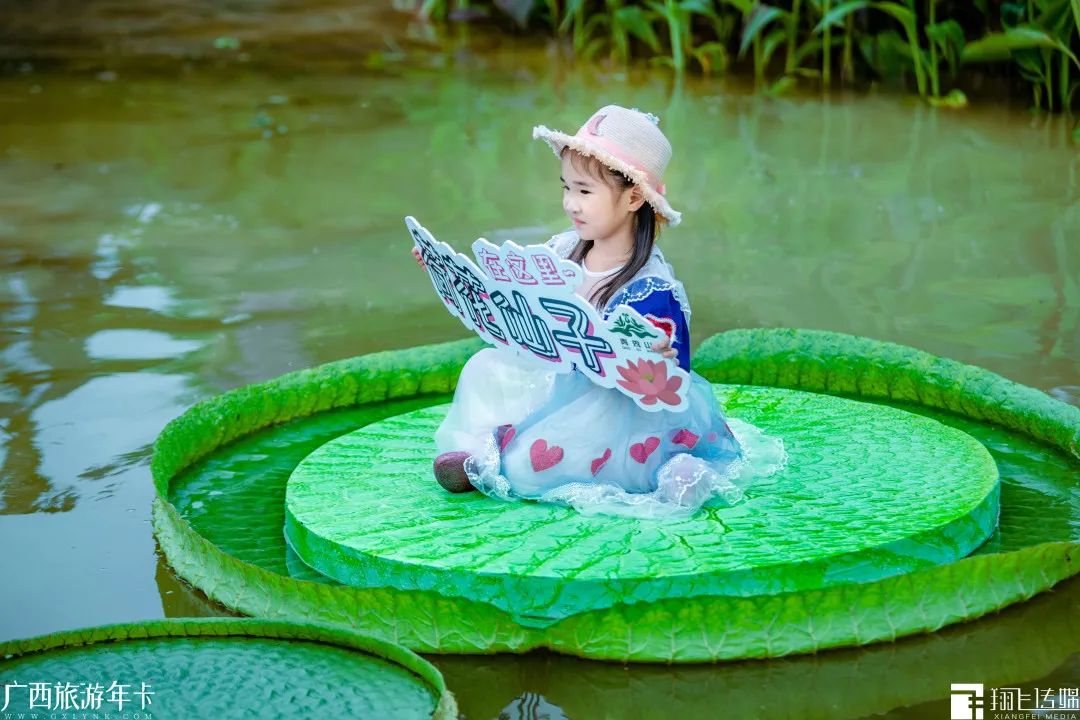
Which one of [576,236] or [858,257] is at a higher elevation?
[576,236]

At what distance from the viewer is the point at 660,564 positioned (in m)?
2.51

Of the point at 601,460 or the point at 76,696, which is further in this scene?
the point at 601,460

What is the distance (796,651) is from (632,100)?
18.3 ft

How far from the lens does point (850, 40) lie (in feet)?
25.7

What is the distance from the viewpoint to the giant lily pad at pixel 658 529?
2486 millimetres

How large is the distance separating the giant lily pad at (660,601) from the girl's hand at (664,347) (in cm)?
47

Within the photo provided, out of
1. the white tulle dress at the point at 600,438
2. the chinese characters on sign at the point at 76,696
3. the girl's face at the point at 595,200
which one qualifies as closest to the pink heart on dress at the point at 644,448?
the white tulle dress at the point at 600,438

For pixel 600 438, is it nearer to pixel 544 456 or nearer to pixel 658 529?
pixel 544 456

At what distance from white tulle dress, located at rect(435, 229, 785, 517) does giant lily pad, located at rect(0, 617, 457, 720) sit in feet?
1.87

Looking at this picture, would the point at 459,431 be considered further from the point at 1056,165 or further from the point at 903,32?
the point at 903,32

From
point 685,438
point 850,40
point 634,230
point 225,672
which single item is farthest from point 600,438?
point 850,40

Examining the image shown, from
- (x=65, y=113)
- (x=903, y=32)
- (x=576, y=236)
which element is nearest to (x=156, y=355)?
(x=576, y=236)

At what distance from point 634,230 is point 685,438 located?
16.6 inches

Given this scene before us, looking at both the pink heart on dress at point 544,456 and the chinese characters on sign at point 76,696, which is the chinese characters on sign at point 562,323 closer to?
the pink heart on dress at point 544,456
